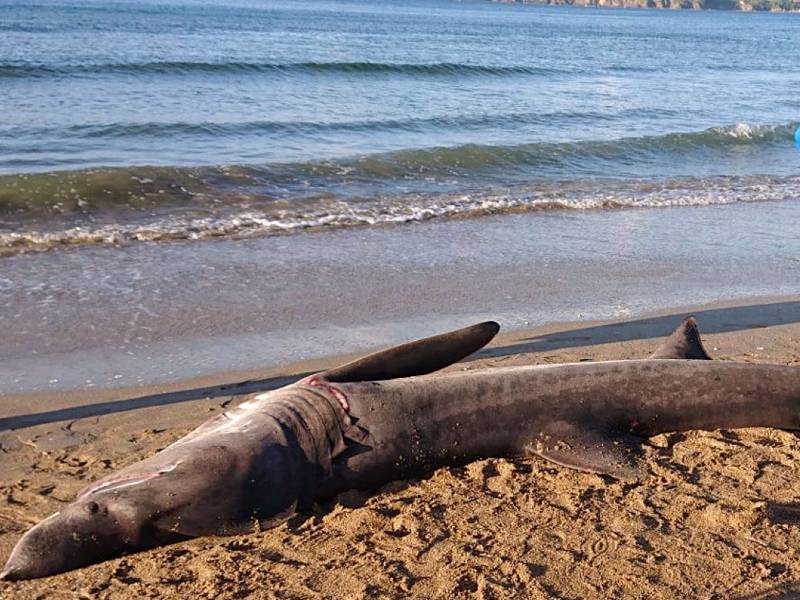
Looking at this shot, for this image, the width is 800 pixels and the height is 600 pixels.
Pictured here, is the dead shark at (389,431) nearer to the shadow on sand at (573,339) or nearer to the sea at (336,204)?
the shadow on sand at (573,339)

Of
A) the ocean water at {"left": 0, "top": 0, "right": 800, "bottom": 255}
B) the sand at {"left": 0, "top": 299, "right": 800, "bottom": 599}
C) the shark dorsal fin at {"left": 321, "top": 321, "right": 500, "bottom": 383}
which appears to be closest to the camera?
the sand at {"left": 0, "top": 299, "right": 800, "bottom": 599}

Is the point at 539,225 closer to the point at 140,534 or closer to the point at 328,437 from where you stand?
the point at 328,437

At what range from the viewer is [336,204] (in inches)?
492

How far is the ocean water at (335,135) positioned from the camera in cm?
1221

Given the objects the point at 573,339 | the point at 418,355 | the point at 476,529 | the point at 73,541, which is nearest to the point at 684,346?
the point at 573,339

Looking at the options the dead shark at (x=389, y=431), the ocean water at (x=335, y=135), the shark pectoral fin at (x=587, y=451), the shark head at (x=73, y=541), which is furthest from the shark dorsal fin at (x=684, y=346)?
the ocean water at (x=335, y=135)

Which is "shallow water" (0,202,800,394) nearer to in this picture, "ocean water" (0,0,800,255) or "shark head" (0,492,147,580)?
"ocean water" (0,0,800,255)

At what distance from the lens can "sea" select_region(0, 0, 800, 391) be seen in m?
7.73

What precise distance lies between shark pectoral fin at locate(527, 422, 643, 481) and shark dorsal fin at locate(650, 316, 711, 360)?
92 centimetres

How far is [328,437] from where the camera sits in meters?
4.72

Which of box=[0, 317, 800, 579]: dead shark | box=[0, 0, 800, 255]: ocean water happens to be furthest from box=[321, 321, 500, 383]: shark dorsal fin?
box=[0, 0, 800, 255]: ocean water

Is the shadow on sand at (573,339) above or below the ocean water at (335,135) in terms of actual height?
below

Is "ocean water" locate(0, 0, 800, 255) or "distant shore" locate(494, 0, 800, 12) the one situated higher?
"distant shore" locate(494, 0, 800, 12)

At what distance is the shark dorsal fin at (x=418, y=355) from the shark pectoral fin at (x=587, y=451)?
1.93ft
